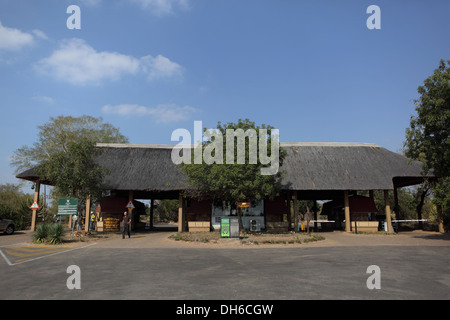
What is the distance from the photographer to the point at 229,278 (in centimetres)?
809

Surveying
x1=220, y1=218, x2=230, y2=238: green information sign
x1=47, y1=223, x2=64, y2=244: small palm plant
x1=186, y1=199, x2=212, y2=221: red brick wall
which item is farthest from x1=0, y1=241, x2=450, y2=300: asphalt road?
x1=186, y1=199, x2=212, y2=221: red brick wall

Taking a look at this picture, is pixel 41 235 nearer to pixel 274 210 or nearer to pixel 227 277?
pixel 227 277

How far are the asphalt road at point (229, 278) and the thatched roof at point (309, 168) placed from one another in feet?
40.6

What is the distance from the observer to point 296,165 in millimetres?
26359

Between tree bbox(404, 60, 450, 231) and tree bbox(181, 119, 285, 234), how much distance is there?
839 centimetres

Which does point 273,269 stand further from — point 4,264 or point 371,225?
point 371,225

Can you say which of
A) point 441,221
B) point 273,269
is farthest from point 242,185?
point 441,221

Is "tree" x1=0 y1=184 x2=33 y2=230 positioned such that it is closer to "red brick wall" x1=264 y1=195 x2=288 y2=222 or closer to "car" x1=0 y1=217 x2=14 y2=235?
"car" x1=0 y1=217 x2=14 y2=235

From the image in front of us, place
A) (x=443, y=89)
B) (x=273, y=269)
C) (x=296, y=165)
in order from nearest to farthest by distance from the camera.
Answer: (x=273, y=269), (x=443, y=89), (x=296, y=165)

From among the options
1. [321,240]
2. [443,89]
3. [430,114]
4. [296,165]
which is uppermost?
[443,89]

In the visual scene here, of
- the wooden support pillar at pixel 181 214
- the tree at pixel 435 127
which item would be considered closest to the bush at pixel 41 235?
the wooden support pillar at pixel 181 214

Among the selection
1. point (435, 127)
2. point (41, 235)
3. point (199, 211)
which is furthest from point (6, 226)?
point (435, 127)
